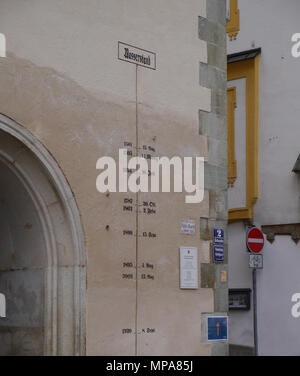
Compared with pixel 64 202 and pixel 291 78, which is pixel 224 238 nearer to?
pixel 64 202

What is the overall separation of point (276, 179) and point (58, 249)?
24.1 feet

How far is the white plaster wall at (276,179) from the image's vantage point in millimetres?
11906

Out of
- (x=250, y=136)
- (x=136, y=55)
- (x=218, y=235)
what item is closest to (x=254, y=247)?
(x=250, y=136)

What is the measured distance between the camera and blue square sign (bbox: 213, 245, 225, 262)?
6.65 m

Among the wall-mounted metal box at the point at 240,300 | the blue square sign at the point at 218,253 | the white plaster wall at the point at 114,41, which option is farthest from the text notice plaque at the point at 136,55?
the wall-mounted metal box at the point at 240,300

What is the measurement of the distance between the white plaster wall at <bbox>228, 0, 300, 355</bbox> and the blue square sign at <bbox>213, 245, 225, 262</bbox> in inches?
211

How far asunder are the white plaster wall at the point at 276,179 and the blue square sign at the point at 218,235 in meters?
5.35

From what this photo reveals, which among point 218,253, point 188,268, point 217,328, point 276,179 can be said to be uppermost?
point 276,179

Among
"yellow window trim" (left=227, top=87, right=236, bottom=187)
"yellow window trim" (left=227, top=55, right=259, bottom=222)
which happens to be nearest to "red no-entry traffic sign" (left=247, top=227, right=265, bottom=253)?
"yellow window trim" (left=227, top=55, right=259, bottom=222)

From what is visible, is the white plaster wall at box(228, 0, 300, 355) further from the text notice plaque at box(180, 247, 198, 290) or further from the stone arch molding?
the stone arch molding

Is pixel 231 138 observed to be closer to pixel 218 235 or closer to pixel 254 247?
pixel 254 247

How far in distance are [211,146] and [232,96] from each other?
645 cm

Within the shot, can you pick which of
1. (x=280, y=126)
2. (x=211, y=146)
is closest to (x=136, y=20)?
(x=211, y=146)

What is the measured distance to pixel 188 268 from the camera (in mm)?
6387
